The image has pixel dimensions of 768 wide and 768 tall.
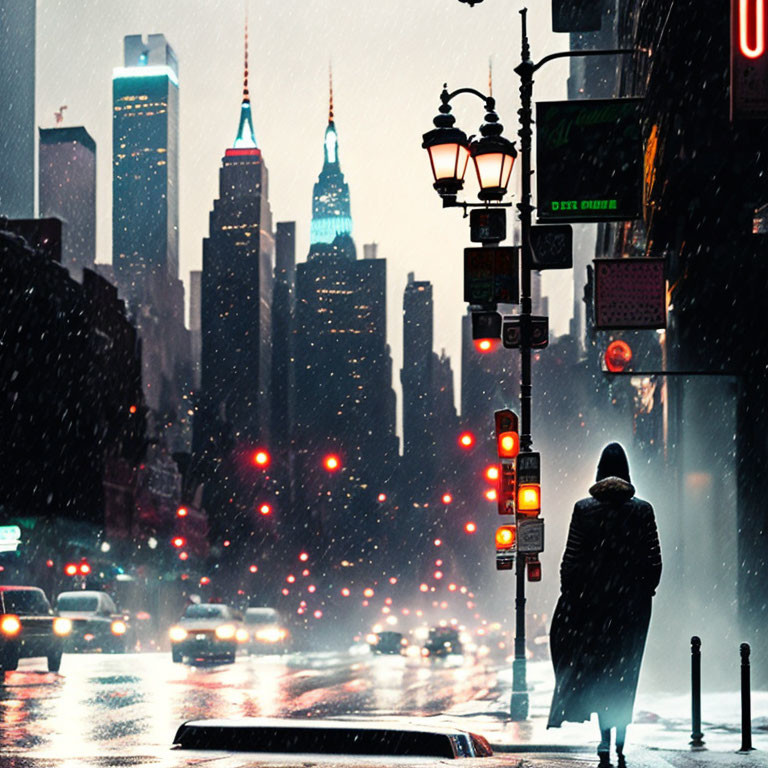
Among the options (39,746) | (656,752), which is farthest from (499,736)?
(39,746)

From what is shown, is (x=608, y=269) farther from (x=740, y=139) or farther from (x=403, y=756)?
(x=403, y=756)

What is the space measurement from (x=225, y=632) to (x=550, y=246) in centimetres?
1997

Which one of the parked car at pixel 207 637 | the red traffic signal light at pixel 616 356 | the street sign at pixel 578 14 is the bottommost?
the parked car at pixel 207 637

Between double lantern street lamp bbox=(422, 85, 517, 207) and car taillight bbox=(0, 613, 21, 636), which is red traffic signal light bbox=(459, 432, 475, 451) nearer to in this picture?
car taillight bbox=(0, 613, 21, 636)

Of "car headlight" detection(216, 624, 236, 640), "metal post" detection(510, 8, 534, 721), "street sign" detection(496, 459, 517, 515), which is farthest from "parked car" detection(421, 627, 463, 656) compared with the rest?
"metal post" detection(510, 8, 534, 721)

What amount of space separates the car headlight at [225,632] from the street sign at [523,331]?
18.3 meters

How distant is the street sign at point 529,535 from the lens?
18.5 m

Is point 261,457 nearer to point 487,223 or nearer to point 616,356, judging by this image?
point 616,356

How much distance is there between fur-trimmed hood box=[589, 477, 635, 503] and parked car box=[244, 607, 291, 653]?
131 ft

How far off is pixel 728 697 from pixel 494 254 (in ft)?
22.3

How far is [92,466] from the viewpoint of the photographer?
9081 cm

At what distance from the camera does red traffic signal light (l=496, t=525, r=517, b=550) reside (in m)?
21.1

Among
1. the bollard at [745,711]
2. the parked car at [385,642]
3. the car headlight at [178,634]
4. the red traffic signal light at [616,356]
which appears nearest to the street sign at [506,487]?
the red traffic signal light at [616,356]

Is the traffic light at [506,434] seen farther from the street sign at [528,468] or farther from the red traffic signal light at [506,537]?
the street sign at [528,468]
